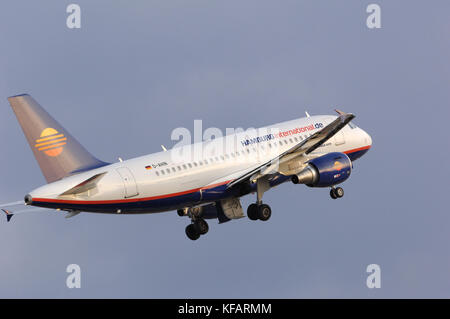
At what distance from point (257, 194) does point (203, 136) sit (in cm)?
493

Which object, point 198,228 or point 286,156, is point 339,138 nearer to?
point 286,156

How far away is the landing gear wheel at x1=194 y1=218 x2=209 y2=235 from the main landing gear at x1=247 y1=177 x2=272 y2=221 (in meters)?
3.48

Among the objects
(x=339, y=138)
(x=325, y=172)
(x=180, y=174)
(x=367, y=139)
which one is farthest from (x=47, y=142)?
(x=367, y=139)

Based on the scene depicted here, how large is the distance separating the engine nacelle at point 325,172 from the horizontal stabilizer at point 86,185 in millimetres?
12671

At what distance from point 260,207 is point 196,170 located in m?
4.83

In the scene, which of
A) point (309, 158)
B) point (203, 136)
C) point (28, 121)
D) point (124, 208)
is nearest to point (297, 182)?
point (309, 158)

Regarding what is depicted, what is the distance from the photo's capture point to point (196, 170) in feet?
217

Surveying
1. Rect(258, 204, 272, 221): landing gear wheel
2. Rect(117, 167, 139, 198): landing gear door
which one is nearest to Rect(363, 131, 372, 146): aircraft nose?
Rect(258, 204, 272, 221): landing gear wheel

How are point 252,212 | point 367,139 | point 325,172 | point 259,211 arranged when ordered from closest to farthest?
point 325,172
point 259,211
point 252,212
point 367,139

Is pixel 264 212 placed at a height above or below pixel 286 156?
below

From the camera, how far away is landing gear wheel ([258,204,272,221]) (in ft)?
222

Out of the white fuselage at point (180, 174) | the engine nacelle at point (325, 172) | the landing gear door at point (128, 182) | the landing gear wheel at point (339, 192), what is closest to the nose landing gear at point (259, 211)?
the white fuselage at point (180, 174)

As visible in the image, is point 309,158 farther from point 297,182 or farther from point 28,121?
point 28,121

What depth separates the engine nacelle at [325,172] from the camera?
67312 millimetres
